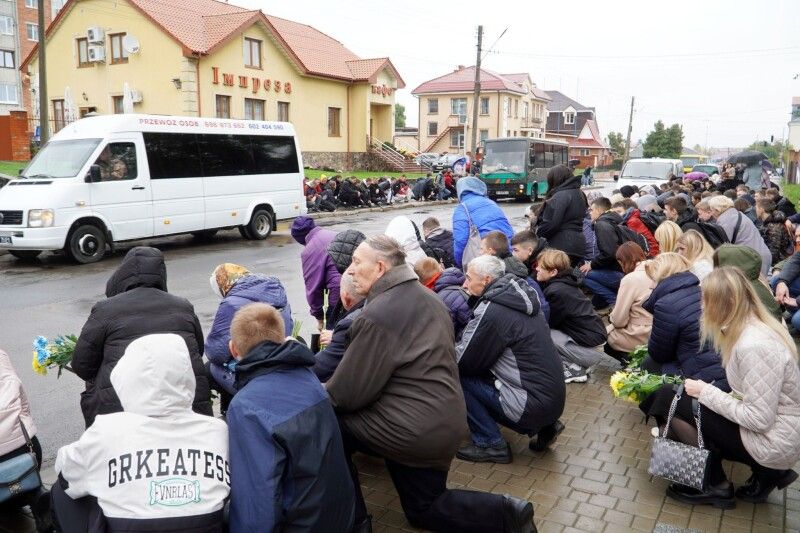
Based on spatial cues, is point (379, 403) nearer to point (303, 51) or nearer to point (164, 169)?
point (164, 169)

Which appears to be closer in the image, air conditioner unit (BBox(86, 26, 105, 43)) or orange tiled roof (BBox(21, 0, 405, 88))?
orange tiled roof (BBox(21, 0, 405, 88))

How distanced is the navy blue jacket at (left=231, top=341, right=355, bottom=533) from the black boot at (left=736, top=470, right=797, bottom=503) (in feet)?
8.74

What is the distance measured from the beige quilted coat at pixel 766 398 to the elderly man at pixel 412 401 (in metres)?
1.38

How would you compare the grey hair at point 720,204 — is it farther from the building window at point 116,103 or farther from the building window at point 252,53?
the building window at point 116,103

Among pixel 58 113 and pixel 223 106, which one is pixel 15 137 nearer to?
pixel 58 113

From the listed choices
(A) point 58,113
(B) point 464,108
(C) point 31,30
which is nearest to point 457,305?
(A) point 58,113

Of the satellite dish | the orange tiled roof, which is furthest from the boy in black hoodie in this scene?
the satellite dish

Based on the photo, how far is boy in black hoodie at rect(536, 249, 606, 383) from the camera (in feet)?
20.3

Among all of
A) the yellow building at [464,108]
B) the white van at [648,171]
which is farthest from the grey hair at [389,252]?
the yellow building at [464,108]

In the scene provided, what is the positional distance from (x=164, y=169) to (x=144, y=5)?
2123cm

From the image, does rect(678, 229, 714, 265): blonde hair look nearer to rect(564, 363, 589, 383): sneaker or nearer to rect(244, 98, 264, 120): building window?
rect(564, 363, 589, 383): sneaker

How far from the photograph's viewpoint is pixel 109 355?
3.97 meters

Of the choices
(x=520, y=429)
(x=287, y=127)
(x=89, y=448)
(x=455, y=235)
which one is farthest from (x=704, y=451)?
(x=287, y=127)

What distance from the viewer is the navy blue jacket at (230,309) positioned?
14.9ft
